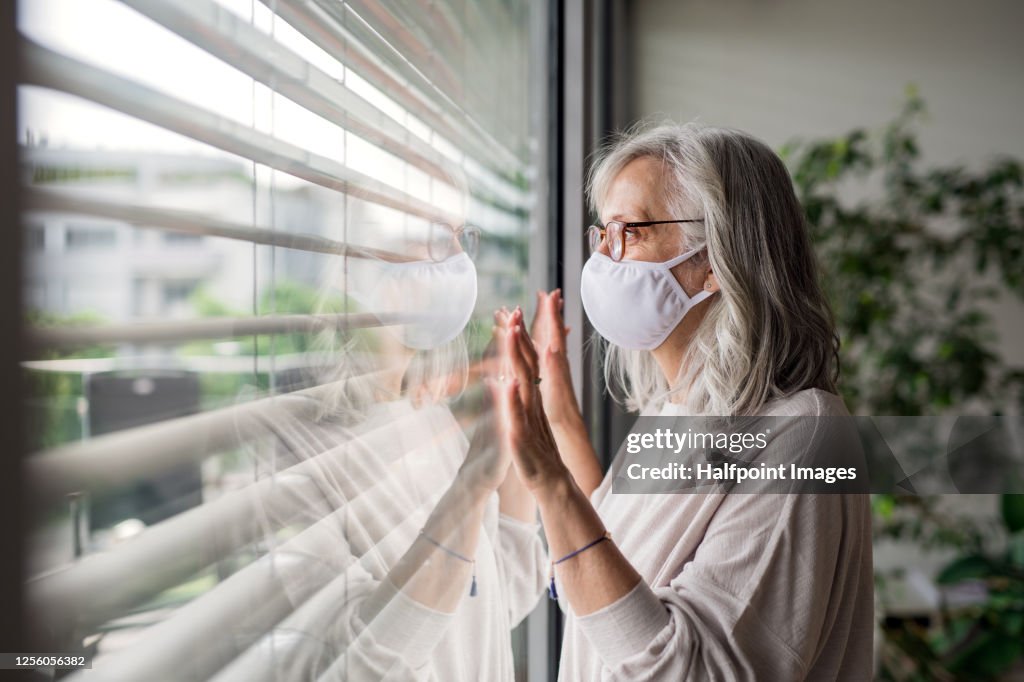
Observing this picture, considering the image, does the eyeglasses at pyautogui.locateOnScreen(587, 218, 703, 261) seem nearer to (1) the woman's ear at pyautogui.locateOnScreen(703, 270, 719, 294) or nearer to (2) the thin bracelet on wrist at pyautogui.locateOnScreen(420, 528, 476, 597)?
A: (1) the woman's ear at pyautogui.locateOnScreen(703, 270, 719, 294)

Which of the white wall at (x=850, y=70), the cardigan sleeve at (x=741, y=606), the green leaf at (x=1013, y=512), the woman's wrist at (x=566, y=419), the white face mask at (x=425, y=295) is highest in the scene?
the white wall at (x=850, y=70)

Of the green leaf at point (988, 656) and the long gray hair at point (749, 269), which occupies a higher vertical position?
the long gray hair at point (749, 269)

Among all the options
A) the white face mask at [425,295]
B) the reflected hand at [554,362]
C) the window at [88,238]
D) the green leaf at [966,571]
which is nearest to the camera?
the window at [88,238]

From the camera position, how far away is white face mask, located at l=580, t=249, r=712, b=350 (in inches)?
41.6

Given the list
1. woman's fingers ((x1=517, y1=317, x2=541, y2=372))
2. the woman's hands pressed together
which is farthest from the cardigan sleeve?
woman's fingers ((x1=517, y1=317, x2=541, y2=372))

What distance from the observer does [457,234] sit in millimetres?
942

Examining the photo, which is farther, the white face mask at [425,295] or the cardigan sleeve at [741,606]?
the cardigan sleeve at [741,606]

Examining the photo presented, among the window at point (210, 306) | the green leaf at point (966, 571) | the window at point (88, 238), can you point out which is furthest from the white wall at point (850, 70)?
the window at point (88, 238)

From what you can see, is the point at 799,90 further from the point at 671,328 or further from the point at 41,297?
the point at 41,297

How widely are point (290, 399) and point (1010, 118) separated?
3426 mm

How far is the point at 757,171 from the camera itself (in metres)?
1.03

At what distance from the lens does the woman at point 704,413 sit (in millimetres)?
829

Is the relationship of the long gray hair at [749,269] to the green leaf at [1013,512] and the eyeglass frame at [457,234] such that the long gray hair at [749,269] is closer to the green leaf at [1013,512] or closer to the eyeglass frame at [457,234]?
the eyeglass frame at [457,234]

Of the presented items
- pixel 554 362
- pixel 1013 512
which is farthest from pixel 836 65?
pixel 554 362
